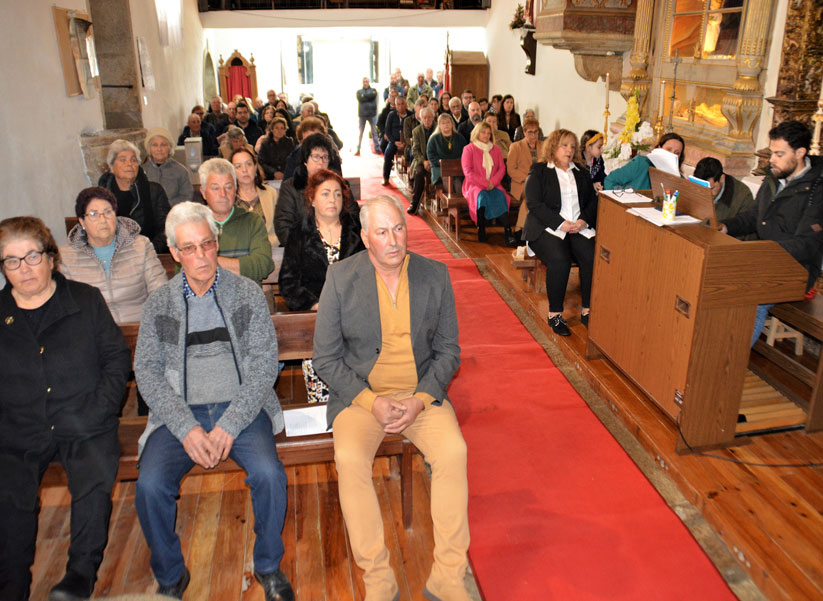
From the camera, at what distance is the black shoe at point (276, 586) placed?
2404mm

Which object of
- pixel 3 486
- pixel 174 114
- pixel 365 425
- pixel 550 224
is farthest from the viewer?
pixel 174 114

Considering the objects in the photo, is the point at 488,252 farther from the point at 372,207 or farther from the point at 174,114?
the point at 174,114

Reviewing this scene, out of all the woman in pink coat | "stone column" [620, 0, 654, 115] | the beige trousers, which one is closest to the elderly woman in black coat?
the beige trousers

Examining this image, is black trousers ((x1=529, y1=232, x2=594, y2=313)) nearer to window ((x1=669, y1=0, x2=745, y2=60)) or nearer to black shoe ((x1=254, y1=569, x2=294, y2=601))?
window ((x1=669, y1=0, x2=745, y2=60))

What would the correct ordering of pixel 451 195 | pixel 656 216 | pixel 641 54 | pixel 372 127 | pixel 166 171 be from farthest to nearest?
→ pixel 372 127 → pixel 451 195 → pixel 641 54 → pixel 166 171 → pixel 656 216

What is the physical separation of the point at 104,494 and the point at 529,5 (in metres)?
9.88

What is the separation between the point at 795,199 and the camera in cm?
345

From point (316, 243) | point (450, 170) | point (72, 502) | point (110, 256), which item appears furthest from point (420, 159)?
point (72, 502)

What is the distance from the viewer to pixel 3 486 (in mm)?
2328

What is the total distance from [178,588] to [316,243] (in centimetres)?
176

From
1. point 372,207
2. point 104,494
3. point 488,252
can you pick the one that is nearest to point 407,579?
point 104,494

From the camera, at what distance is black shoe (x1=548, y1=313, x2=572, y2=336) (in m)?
4.54

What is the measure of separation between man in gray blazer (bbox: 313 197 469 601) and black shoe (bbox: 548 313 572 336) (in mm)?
2027

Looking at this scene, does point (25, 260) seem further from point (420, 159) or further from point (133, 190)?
point (420, 159)
